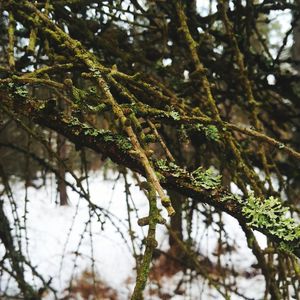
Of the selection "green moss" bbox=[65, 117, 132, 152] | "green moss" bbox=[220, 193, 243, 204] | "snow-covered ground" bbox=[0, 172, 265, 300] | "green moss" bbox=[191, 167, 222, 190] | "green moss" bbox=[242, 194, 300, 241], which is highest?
"snow-covered ground" bbox=[0, 172, 265, 300]

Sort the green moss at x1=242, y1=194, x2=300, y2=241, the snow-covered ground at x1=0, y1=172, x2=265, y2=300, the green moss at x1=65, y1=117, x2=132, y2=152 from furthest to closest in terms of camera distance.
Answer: the snow-covered ground at x1=0, y1=172, x2=265, y2=300 → the green moss at x1=65, y1=117, x2=132, y2=152 → the green moss at x1=242, y1=194, x2=300, y2=241

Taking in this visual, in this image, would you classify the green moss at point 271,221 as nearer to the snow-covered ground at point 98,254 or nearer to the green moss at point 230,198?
the green moss at point 230,198

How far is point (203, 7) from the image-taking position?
132 inches

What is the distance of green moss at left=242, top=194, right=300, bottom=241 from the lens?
2.71ft

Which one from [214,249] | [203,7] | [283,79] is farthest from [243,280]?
[283,79]

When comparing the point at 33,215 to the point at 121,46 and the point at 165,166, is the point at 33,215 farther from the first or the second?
the point at 165,166

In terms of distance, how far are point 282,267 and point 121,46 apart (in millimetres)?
1214

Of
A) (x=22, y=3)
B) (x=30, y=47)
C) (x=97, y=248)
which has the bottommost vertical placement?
(x=30, y=47)

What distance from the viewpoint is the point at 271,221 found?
2.79 ft

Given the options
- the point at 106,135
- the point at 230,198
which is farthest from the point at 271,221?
the point at 106,135

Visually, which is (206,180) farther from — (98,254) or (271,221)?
(98,254)

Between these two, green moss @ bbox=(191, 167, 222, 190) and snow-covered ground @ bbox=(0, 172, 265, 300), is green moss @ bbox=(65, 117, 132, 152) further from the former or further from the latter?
snow-covered ground @ bbox=(0, 172, 265, 300)

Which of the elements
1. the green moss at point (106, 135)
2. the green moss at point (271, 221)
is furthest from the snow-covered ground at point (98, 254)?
the green moss at point (271, 221)

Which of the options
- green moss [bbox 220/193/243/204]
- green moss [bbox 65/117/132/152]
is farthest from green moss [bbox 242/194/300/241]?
green moss [bbox 65/117/132/152]
